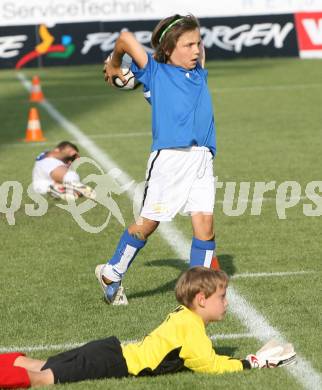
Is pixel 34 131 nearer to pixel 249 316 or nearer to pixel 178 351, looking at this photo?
pixel 249 316

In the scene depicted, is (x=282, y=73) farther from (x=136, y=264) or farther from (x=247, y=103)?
(x=136, y=264)

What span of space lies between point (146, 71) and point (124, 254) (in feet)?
4.17

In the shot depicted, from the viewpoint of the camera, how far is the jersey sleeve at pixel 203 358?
583cm

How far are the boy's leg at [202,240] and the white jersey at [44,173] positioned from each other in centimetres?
491

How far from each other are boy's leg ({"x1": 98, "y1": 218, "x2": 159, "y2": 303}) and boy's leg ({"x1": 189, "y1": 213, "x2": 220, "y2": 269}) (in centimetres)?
33

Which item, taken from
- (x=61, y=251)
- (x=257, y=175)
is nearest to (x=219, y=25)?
(x=257, y=175)

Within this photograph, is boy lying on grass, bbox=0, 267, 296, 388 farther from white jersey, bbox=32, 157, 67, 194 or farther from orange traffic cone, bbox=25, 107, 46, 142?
orange traffic cone, bbox=25, 107, 46, 142

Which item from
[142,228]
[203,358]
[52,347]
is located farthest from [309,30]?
[203,358]

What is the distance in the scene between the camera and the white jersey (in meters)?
12.0

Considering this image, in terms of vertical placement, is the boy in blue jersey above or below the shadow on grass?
above

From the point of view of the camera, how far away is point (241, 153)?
48.3 feet

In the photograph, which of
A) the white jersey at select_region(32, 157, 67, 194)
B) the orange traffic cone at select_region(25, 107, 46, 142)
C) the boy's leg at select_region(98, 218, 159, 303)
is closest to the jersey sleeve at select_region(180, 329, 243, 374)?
the boy's leg at select_region(98, 218, 159, 303)

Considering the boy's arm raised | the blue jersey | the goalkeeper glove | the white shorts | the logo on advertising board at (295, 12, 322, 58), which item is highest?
the boy's arm raised

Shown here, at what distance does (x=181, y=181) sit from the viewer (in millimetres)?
7258
